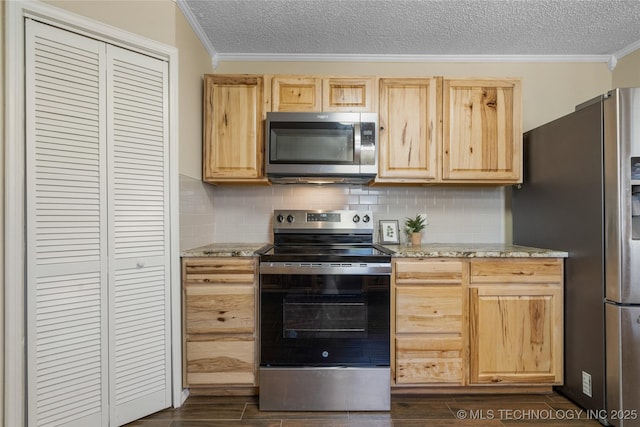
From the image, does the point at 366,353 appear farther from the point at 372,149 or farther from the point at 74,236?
the point at 74,236

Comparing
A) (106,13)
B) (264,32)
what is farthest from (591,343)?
(106,13)

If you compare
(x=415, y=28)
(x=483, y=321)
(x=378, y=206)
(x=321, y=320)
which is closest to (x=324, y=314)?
(x=321, y=320)

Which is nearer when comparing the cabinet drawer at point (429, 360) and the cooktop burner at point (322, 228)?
the cabinet drawer at point (429, 360)

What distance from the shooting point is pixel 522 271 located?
6.81 ft

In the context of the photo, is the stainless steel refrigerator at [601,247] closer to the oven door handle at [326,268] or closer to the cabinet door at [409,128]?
the cabinet door at [409,128]

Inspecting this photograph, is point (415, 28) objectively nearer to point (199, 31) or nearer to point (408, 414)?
point (199, 31)

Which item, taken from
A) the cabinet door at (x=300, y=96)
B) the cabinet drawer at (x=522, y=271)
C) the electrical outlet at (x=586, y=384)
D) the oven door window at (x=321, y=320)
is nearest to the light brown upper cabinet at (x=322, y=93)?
the cabinet door at (x=300, y=96)

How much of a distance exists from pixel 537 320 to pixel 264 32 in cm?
260

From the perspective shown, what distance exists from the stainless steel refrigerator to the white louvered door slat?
2.62 metres

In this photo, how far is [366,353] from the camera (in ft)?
6.51

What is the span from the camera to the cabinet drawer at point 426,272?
2.07 m

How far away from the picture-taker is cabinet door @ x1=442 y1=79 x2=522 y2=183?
2.36m

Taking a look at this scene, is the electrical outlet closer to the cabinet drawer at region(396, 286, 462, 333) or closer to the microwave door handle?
the cabinet drawer at region(396, 286, 462, 333)

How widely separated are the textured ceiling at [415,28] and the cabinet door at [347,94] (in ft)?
1.11
